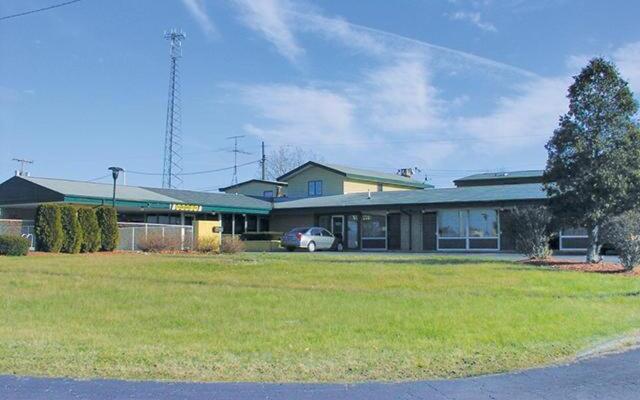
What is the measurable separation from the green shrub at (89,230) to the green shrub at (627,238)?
20503mm

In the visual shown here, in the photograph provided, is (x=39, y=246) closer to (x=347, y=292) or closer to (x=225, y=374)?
(x=347, y=292)

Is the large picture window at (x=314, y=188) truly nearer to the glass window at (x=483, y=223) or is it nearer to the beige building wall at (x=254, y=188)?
the beige building wall at (x=254, y=188)

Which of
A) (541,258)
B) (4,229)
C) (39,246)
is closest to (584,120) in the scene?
(541,258)

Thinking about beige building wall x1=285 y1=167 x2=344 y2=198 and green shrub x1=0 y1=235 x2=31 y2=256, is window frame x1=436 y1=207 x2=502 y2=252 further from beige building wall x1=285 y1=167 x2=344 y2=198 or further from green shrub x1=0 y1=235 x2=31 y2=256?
A: green shrub x1=0 y1=235 x2=31 y2=256

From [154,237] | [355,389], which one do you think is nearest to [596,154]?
[355,389]

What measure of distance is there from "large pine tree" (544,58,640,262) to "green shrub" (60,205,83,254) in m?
19.0

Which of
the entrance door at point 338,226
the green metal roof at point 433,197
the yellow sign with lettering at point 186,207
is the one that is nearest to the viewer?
the green metal roof at point 433,197

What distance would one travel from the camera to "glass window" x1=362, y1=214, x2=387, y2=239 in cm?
4144

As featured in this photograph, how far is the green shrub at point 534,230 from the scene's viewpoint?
77.7ft

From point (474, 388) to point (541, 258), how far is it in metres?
18.1

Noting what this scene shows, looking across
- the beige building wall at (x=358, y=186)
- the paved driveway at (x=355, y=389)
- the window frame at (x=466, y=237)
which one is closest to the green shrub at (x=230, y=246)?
the window frame at (x=466, y=237)

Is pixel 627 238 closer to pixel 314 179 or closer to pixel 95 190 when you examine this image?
pixel 95 190

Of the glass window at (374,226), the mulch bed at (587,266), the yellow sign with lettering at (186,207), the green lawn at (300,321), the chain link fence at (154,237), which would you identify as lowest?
the green lawn at (300,321)

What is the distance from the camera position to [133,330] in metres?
10.2
